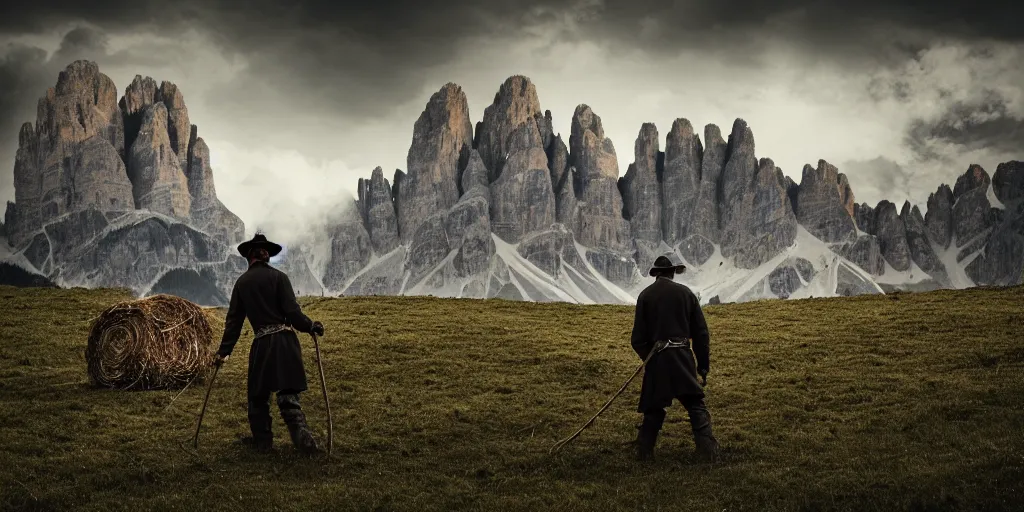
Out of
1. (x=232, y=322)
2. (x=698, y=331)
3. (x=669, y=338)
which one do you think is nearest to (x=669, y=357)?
(x=669, y=338)

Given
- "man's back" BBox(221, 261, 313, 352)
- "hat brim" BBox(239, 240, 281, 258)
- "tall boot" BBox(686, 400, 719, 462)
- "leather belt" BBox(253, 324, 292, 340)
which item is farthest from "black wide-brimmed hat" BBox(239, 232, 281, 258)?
"tall boot" BBox(686, 400, 719, 462)

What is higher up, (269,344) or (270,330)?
(270,330)

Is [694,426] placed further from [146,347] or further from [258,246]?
[146,347]

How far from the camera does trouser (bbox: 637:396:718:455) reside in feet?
43.6

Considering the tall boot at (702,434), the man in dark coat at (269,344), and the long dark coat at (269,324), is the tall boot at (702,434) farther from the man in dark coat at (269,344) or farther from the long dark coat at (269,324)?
the long dark coat at (269,324)

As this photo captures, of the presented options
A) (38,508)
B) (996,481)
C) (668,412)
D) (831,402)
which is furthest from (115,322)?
(996,481)

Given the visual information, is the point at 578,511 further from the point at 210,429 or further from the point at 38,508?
the point at 210,429

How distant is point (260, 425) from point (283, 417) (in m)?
0.41

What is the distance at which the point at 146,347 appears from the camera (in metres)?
18.4

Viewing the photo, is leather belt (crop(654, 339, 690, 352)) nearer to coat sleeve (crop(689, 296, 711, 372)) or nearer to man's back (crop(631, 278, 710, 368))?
man's back (crop(631, 278, 710, 368))

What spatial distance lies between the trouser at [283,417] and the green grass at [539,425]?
1.47 ft

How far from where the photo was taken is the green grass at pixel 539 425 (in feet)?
36.5

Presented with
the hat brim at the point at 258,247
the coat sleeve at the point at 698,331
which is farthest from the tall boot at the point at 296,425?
the coat sleeve at the point at 698,331

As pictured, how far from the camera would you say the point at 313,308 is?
32.3 meters
